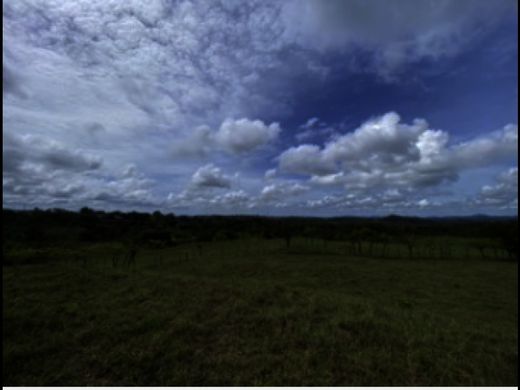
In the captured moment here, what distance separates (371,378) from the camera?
189 inches

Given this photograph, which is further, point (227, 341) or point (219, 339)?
point (219, 339)

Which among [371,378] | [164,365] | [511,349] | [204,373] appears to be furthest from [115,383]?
[511,349]

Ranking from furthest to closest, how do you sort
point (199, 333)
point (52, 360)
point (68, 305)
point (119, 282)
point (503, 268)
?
1. point (503, 268)
2. point (119, 282)
3. point (68, 305)
4. point (199, 333)
5. point (52, 360)

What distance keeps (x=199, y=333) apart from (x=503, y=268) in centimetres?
4634

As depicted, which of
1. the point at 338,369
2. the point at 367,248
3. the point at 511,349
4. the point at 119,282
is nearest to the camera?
the point at 338,369

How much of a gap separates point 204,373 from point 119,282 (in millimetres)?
9001

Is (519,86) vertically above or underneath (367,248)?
above

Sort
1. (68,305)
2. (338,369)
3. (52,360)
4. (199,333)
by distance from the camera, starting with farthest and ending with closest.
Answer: (68,305) < (199,333) < (52,360) < (338,369)

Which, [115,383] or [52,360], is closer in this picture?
[115,383]

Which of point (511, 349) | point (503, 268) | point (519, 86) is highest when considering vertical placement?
point (519, 86)

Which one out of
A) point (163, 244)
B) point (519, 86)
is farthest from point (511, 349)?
point (163, 244)

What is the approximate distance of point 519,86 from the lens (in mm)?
5352

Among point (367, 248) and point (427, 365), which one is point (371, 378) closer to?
point (427, 365)

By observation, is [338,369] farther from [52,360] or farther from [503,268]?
[503,268]
